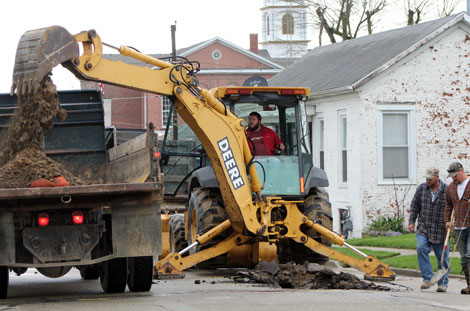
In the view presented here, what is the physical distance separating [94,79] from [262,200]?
10.5ft

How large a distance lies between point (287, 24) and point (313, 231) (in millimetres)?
101797

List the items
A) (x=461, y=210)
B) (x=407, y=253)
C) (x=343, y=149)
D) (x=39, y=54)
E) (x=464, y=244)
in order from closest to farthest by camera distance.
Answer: (x=39, y=54), (x=461, y=210), (x=464, y=244), (x=407, y=253), (x=343, y=149)

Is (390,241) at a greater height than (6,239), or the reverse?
(6,239)

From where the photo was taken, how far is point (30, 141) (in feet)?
40.3

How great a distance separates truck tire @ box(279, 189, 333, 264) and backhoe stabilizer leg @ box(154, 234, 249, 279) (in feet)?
3.19

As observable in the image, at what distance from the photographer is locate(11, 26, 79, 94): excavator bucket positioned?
11070 millimetres

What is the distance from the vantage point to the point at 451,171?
1340 cm

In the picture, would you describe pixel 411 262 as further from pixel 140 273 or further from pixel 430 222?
pixel 140 273

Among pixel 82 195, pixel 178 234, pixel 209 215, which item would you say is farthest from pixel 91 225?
pixel 178 234

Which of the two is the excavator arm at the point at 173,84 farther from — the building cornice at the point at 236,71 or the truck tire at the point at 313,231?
the building cornice at the point at 236,71

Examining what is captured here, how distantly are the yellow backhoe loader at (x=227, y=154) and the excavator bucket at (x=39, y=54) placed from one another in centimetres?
1

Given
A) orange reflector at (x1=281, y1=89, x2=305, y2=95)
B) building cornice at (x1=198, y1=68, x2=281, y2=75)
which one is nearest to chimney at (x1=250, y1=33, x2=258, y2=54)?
building cornice at (x1=198, y1=68, x2=281, y2=75)

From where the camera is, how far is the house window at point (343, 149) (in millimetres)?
25391

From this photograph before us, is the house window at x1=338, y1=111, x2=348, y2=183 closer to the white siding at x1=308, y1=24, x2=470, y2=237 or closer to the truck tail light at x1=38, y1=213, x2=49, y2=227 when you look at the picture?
the white siding at x1=308, y1=24, x2=470, y2=237
